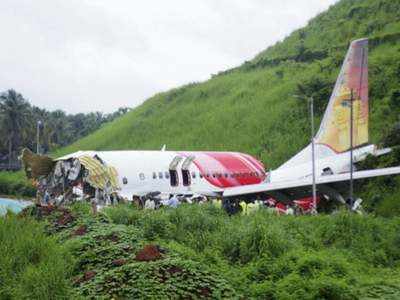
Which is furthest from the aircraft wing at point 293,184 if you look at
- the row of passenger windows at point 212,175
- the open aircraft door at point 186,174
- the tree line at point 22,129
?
the tree line at point 22,129

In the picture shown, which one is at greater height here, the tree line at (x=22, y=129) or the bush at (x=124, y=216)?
the tree line at (x=22, y=129)

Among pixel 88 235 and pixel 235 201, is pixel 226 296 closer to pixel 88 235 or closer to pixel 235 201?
pixel 88 235

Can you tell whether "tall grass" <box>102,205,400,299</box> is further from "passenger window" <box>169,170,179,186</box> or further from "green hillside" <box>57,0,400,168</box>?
"green hillside" <box>57,0,400,168</box>

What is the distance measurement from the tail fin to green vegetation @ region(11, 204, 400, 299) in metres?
12.0

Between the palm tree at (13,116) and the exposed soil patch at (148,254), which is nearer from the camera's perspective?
the exposed soil patch at (148,254)

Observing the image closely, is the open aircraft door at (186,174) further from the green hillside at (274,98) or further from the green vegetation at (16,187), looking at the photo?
the green vegetation at (16,187)

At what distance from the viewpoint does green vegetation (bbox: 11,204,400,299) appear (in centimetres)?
868

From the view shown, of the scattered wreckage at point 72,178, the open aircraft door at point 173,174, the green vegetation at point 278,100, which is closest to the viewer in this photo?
the scattered wreckage at point 72,178

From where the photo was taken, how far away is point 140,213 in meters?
13.6

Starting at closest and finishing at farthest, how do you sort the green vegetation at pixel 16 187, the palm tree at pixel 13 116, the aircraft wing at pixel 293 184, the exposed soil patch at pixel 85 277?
the exposed soil patch at pixel 85 277 < the aircraft wing at pixel 293 184 < the green vegetation at pixel 16 187 < the palm tree at pixel 13 116

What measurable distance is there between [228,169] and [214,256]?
15.9 metres

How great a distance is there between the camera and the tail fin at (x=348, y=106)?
26484mm

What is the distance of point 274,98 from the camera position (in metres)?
44.8

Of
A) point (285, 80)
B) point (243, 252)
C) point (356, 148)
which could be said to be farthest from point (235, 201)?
point (285, 80)
